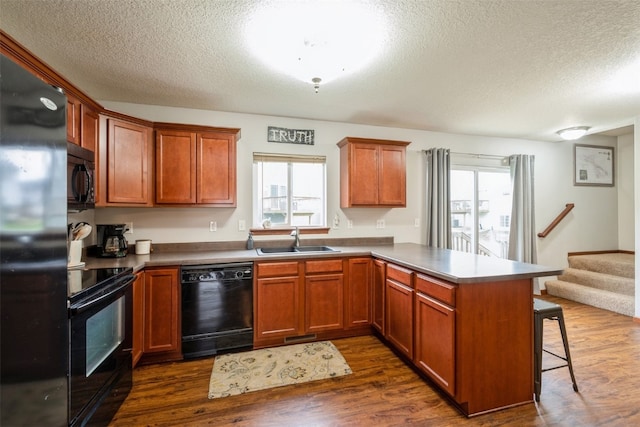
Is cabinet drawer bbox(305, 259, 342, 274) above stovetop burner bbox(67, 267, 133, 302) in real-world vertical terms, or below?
below

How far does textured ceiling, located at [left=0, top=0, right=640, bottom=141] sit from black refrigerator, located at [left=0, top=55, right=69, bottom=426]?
3.19ft

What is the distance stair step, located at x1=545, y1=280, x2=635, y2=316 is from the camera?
12.3ft

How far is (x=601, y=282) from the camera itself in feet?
13.9

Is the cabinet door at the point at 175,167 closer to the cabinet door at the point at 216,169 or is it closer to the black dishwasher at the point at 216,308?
the cabinet door at the point at 216,169

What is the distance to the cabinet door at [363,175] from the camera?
351 cm

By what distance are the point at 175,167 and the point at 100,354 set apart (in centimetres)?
178

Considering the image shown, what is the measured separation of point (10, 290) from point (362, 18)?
2.06 meters

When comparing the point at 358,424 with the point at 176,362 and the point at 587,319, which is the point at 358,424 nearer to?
the point at 176,362

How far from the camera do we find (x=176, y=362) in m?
2.65

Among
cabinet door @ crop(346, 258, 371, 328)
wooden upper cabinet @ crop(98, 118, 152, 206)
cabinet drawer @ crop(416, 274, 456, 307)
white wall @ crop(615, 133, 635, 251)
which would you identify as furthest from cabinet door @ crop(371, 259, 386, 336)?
white wall @ crop(615, 133, 635, 251)

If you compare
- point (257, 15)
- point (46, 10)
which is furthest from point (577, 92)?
point (46, 10)

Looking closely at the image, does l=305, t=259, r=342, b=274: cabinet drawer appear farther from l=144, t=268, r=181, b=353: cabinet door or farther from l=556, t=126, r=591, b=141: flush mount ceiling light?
l=556, t=126, r=591, b=141: flush mount ceiling light

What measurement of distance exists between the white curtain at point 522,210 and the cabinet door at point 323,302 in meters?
3.08

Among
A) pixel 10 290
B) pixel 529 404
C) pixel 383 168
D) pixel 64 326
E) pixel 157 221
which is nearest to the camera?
pixel 10 290
